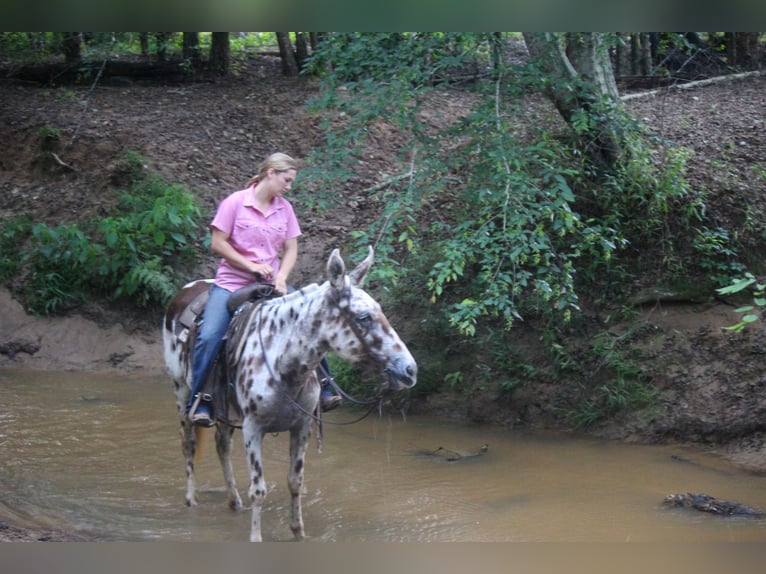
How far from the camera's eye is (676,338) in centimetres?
912

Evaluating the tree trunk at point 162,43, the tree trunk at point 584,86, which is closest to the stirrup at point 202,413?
the tree trunk at point 584,86

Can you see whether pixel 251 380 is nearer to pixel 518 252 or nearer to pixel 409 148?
pixel 518 252

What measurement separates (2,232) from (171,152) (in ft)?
9.24

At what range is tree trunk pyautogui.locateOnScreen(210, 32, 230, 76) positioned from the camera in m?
16.3

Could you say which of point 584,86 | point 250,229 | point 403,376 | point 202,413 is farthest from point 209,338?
point 584,86

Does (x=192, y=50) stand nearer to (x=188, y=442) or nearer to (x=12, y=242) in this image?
(x=12, y=242)

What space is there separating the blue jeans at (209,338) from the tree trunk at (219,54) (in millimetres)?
10991

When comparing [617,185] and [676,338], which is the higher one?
[617,185]

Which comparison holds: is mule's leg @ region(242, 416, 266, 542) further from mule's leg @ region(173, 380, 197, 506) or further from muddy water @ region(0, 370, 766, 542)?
mule's leg @ region(173, 380, 197, 506)

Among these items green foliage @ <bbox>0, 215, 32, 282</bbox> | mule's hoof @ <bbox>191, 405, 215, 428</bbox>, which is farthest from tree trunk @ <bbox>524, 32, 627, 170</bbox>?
green foliage @ <bbox>0, 215, 32, 282</bbox>

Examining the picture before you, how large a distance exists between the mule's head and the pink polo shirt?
2.93 ft

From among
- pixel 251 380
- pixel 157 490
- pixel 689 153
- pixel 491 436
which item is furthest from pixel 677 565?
pixel 689 153

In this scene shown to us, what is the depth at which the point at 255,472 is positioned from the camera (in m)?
6.13

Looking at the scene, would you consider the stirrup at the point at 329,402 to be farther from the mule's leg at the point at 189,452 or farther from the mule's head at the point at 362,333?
the mule's leg at the point at 189,452
